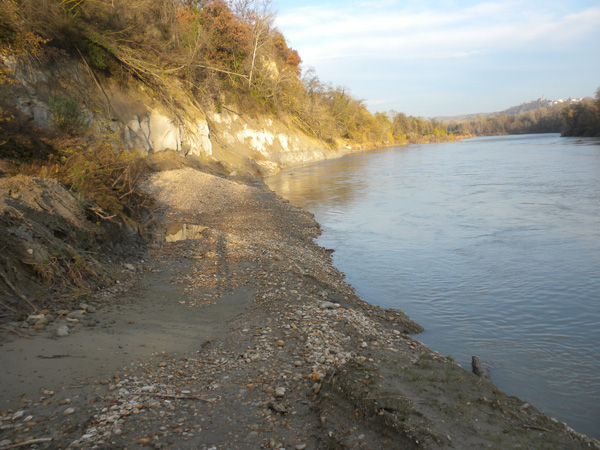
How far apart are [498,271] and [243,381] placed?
832 cm

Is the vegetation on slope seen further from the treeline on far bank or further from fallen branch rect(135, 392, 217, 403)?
the treeline on far bank

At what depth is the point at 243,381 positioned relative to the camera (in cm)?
466

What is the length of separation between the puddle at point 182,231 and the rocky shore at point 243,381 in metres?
3.22

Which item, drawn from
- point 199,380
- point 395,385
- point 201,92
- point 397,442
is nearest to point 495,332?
point 395,385

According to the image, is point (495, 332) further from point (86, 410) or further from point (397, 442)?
point (86, 410)

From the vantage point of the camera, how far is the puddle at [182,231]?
11.2 m

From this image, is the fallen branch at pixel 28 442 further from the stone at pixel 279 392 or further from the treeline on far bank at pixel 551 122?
the treeline on far bank at pixel 551 122

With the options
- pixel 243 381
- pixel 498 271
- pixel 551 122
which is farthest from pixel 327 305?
pixel 551 122

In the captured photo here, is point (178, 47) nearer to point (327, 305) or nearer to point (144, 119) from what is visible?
point (144, 119)

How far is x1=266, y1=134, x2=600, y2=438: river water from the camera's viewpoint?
606 centimetres

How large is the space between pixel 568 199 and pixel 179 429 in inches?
824

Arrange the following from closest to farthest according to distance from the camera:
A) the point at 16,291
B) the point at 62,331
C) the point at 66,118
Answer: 1. the point at 62,331
2. the point at 16,291
3. the point at 66,118

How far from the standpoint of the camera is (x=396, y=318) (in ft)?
24.3

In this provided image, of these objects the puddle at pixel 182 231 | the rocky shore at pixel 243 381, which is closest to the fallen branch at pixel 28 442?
the rocky shore at pixel 243 381
